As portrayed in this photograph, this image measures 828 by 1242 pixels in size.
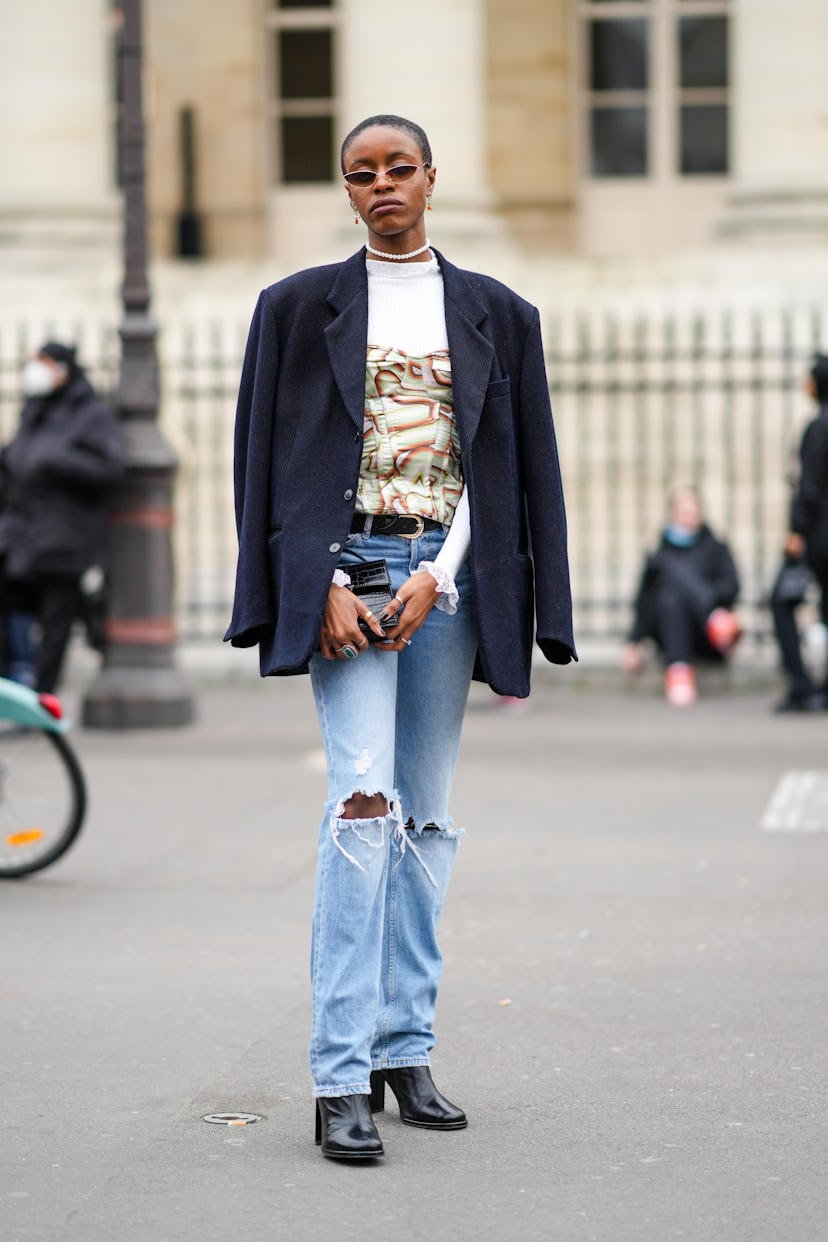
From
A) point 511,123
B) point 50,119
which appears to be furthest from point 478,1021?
point 511,123

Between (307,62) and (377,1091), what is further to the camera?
(307,62)

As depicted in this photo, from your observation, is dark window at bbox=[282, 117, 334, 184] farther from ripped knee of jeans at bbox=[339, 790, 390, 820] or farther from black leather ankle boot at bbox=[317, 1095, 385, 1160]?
black leather ankle boot at bbox=[317, 1095, 385, 1160]

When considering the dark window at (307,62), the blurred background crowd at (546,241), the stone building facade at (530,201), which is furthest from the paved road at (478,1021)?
the dark window at (307,62)

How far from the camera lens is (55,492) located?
10.8m

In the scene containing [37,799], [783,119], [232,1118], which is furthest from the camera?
[783,119]

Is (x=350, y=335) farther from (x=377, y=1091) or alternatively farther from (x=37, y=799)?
(x=37, y=799)

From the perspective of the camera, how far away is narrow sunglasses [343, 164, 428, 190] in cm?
432

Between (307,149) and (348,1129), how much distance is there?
1819 centimetres

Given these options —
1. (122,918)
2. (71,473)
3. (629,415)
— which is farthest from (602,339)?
(122,918)

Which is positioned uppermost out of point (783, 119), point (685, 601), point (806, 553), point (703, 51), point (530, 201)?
point (703, 51)

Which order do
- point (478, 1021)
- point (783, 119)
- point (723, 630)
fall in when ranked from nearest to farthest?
1. point (478, 1021)
2. point (723, 630)
3. point (783, 119)

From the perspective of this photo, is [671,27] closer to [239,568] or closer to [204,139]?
[204,139]

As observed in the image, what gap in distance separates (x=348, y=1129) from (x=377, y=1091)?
301mm

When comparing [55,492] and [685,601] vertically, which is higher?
[55,492]
